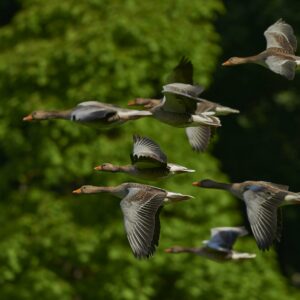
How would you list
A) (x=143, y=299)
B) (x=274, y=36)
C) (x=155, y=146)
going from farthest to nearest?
(x=143, y=299)
(x=274, y=36)
(x=155, y=146)

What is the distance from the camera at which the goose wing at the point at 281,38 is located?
12.0 metres

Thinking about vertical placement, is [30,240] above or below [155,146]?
below

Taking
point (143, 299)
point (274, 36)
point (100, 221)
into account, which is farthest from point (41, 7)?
point (274, 36)

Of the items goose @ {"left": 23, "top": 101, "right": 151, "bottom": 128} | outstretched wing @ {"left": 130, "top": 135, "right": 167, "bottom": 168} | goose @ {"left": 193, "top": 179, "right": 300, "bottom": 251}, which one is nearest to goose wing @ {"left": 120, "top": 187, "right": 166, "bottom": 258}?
outstretched wing @ {"left": 130, "top": 135, "right": 167, "bottom": 168}

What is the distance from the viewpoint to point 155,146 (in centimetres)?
1022

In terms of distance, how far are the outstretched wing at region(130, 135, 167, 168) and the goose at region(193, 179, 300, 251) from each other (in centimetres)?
70

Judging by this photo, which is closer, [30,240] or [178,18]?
[30,240]

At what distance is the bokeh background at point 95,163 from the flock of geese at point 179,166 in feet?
17.5

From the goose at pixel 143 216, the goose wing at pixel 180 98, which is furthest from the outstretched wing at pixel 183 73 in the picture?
the goose at pixel 143 216

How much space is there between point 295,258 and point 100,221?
11530 millimetres

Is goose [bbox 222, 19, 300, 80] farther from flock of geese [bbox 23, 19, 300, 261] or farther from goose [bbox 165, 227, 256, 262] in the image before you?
goose [bbox 165, 227, 256, 262]

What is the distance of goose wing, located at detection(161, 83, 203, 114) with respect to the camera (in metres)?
10.2

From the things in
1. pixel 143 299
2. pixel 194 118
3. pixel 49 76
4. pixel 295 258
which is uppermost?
pixel 194 118

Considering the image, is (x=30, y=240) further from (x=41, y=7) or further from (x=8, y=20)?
(x=8, y=20)
